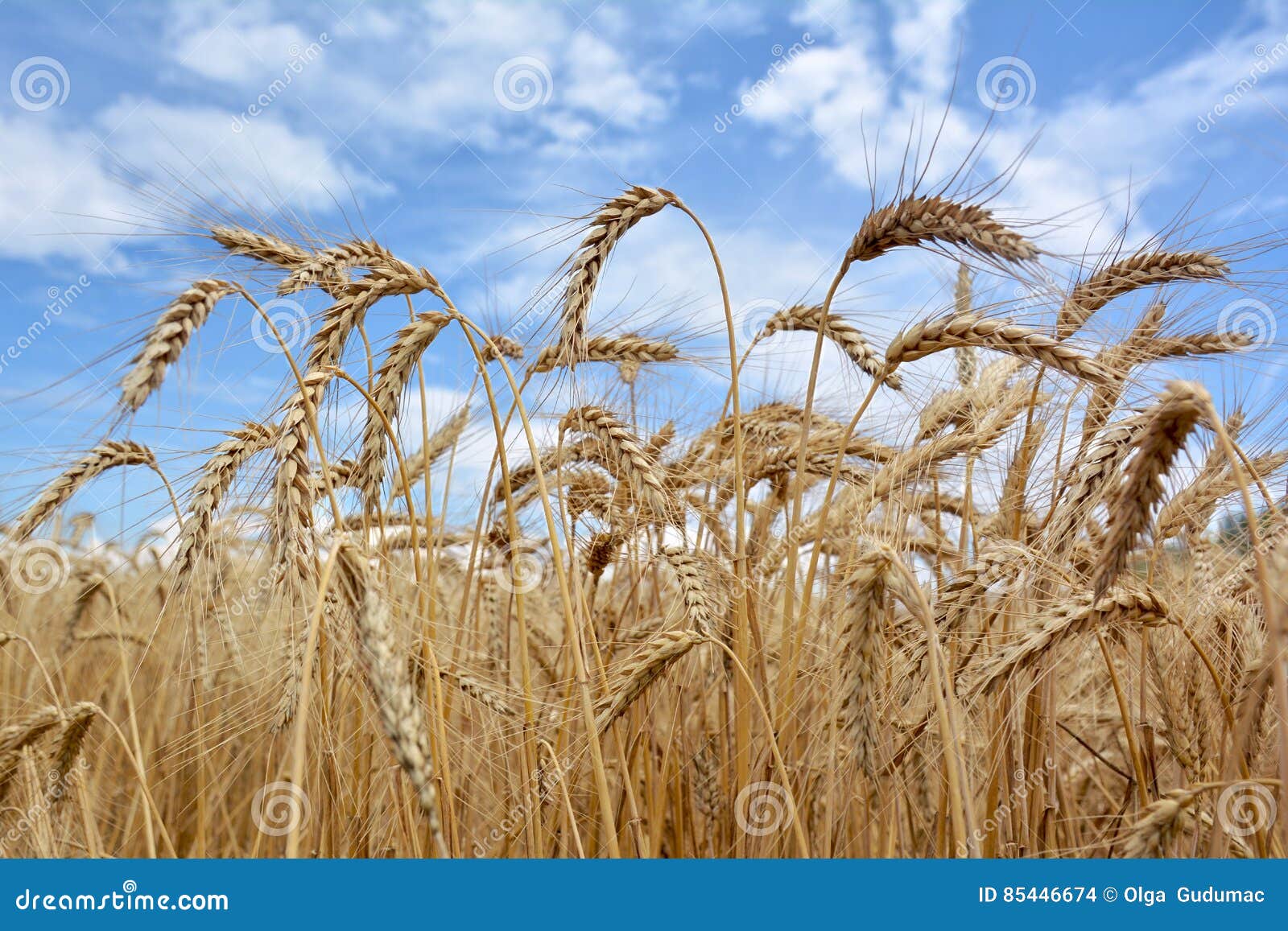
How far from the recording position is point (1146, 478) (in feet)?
4.91

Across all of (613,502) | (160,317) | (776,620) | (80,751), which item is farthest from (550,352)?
(80,751)

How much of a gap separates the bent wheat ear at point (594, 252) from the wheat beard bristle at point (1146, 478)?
127 centimetres

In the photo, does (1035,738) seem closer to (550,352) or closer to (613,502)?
(613,502)

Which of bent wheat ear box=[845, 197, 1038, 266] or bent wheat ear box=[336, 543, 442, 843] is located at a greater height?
bent wheat ear box=[845, 197, 1038, 266]

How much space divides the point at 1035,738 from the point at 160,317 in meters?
2.62

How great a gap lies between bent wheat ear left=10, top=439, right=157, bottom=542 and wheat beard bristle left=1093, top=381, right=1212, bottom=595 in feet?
8.39

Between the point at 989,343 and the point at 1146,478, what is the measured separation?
2.00 feet

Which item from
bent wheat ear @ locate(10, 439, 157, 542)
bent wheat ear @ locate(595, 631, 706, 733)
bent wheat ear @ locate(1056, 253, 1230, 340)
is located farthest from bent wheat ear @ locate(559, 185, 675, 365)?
bent wheat ear @ locate(10, 439, 157, 542)

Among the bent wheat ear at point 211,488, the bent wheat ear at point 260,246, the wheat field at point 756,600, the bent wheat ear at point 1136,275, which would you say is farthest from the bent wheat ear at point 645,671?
the bent wheat ear at point 260,246

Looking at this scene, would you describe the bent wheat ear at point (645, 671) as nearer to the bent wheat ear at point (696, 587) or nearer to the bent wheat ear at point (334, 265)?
the bent wheat ear at point (696, 587)

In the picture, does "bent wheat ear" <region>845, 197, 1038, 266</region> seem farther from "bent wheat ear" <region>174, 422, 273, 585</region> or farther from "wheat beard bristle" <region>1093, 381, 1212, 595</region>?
"bent wheat ear" <region>174, 422, 273, 585</region>

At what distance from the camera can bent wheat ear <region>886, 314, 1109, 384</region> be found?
1.94m

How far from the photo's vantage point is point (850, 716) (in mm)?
1771

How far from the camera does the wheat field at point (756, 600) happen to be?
68.6 inches
